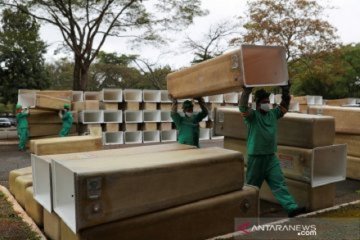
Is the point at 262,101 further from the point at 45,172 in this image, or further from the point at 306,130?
the point at 45,172

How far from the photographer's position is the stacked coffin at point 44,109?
12.2 m

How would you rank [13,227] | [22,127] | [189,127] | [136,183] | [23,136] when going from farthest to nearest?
1. [23,136]
2. [22,127]
3. [189,127]
4. [13,227]
5. [136,183]

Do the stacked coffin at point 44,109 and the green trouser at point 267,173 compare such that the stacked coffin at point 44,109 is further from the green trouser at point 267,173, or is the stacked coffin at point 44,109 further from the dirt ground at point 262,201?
the green trouser at point 267,173

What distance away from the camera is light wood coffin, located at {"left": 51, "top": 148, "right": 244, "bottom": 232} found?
322 centimetres

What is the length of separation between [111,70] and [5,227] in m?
34.8

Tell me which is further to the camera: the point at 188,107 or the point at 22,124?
the point at 22,124

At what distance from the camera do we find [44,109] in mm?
12688

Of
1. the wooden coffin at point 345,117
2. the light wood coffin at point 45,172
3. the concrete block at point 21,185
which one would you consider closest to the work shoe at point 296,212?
the light wood coffin at point 45,172

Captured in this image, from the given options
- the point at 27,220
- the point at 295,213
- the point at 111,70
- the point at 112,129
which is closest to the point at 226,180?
the point at 295,213

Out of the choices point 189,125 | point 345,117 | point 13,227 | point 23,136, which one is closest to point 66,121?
point 23,136

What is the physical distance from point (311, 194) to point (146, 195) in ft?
8.56

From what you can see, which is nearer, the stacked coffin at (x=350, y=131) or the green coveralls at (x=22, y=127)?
the stacked coffin at (x=350, y=131)

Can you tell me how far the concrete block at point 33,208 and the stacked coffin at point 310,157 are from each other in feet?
10.7

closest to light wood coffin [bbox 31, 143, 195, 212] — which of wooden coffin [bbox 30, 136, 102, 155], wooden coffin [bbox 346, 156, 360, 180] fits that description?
wooden coffin [bbox 30, 136, 102, 155]
